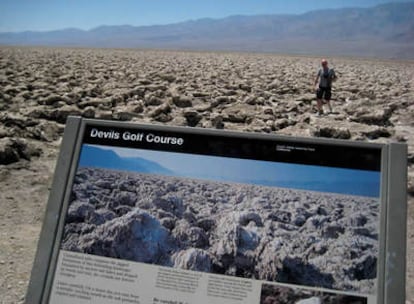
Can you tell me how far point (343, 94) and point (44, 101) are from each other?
24.0 ft

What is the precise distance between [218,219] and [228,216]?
5cm

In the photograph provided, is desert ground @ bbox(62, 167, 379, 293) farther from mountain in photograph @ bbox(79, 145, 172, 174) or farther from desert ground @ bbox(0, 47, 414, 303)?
desert ground @ bbox(0, 47, 414, 303)

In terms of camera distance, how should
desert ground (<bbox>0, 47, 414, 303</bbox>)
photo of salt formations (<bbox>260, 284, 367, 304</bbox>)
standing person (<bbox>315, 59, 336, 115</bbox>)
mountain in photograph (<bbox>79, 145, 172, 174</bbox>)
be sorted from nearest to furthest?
1. photo of salt formations (<bbox>260, 284, 367, 304</bbox>)
2. mountain in photograph (<bbox>79, 145, 172, 174</bbox>)
3. desert ground (<bbox>0, 47, 414, 303</bbox>)
4. standing person (<bbox>315, 59, 336, 115</bbox>)

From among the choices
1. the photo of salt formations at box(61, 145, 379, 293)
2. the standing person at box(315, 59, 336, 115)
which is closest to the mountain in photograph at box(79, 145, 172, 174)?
the photo of salt formations at box(61, 145, 379, 293)

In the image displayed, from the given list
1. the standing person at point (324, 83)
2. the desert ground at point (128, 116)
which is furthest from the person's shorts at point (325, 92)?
the desert ground at point (128, 116)

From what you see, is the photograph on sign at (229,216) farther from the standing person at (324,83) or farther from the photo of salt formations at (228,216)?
the standing person at (324,83)

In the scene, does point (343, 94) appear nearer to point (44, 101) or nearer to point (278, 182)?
point (44, 101)

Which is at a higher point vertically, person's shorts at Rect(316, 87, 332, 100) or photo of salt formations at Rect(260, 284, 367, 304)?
person's shorts at Rect(316, 87, 332, 100)

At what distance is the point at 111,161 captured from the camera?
267cm

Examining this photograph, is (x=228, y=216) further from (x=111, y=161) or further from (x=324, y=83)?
(x=324, y=83)

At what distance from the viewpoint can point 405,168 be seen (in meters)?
2.36

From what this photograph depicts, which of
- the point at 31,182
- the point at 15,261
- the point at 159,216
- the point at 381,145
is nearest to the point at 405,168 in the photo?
the point at 381,145

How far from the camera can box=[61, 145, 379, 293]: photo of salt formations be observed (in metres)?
2.34

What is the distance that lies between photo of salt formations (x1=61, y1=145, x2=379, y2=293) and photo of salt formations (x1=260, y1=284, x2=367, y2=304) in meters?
0.04
